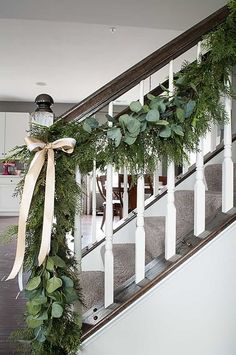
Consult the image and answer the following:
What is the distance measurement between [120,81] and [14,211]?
6.85m

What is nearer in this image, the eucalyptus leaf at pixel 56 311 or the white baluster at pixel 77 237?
the eucalyptus leaf at pixel 56 311

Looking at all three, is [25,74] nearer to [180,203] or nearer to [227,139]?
[180,203]

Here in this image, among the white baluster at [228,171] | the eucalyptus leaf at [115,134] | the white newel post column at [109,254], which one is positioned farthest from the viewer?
the white baluster at [228,171]

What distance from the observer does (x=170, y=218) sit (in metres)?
1.33

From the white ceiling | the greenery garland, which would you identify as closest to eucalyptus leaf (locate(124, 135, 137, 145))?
the greenery garland

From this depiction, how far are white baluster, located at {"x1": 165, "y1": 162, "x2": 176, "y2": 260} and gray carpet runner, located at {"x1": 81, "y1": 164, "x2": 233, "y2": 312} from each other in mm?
123

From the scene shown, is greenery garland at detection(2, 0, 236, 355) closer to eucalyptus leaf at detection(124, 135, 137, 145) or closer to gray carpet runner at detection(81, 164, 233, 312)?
eucalyptus leaf at detection(124, 135, 137, 145)

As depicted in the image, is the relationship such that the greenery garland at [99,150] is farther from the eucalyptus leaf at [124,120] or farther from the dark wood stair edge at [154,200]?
the dark wood stair edge at [154,200]

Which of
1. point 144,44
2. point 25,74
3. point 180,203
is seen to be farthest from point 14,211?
point 180,203

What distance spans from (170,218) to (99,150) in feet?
1.32

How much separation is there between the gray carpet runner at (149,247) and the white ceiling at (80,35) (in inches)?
89.7

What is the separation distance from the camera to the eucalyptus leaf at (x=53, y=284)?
1.09 meters

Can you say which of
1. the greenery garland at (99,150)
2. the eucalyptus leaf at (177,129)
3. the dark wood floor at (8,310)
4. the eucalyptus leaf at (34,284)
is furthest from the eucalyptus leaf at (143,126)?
the dark wood floor at (8,310)

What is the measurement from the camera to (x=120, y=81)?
1259mm
